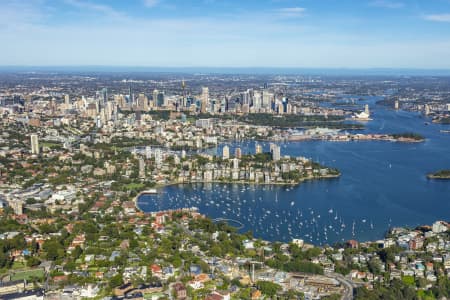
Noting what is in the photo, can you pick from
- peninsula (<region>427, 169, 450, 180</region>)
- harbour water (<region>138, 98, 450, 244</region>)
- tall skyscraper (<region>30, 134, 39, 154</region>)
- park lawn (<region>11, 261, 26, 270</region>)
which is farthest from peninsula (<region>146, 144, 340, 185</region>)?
park lawn (<region>11, 261, 26, 270</region>)

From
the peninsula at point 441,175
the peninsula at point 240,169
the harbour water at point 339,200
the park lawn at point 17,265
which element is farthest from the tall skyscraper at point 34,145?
the peninsula at point 441,175

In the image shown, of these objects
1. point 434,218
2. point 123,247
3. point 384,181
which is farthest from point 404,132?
point 123,247

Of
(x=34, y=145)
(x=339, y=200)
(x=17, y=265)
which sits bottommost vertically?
(x=339, y=200)

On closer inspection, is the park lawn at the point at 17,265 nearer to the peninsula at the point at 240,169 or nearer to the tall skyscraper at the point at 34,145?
the peninsula at the point at 240,169

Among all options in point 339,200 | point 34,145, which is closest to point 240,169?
point 339,200

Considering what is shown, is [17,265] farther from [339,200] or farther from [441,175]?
[441,175]

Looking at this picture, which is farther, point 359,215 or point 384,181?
point 384,181

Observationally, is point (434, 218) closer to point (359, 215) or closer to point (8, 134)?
point (359, 215)

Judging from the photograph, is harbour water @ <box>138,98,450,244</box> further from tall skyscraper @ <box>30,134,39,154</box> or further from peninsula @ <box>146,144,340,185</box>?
tall skyscraper @ <box>30,134,39,154</box>
